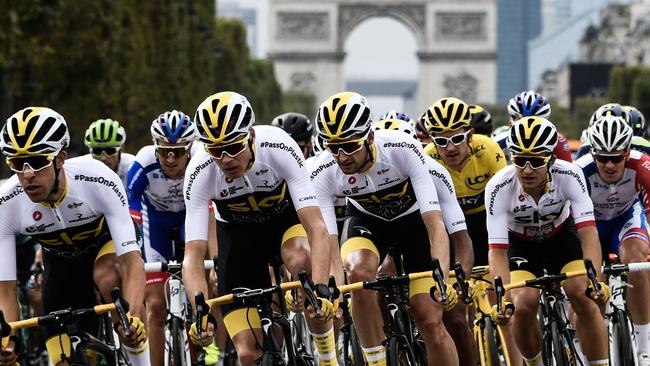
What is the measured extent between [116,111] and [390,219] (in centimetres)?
2476

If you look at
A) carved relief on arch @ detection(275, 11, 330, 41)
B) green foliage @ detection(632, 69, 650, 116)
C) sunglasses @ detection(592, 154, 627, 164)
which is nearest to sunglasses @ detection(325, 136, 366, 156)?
sunglasses @ detection(592, 154, 627, 164)

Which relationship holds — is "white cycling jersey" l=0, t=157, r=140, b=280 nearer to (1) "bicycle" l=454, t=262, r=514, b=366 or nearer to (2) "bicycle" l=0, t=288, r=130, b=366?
(2) "bicycle" l=0, t=288, r=130, b=366

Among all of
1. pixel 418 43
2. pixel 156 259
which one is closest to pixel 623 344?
pixel 156 259

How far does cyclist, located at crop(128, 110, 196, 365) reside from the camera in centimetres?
1067

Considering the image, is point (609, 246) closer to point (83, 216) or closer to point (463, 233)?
point (463, 233)

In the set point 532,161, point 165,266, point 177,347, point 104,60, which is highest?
point 104,60

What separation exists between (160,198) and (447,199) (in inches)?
97.6

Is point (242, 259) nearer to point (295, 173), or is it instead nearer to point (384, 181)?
point (295, 173)

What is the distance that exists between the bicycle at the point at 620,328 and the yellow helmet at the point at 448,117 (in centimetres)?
162

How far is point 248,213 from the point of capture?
8.78 m

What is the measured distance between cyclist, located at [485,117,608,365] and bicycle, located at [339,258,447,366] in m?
0.73

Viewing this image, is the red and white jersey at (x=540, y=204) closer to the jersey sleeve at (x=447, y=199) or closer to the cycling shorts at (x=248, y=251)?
the jersey sleeve at (x=447, y=199)

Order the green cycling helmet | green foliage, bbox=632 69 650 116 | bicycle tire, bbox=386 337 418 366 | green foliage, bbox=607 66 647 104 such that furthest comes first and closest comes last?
green foliage, bbox=607 66 647 104, green foliage, bbox=632 69 650 116, the green cycling helmet, bicycle tire, bbox=386 337 418 366

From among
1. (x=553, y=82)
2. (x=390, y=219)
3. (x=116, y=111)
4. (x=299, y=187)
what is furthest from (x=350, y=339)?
(x=553, y=82)
